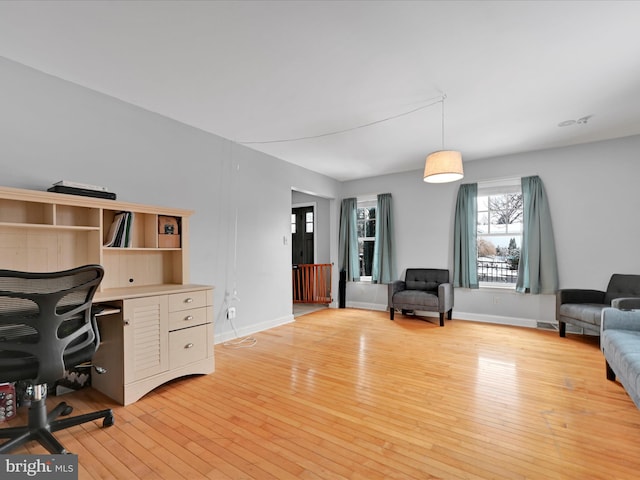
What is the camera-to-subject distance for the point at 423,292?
16.0 feet

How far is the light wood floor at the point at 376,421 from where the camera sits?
1563mm

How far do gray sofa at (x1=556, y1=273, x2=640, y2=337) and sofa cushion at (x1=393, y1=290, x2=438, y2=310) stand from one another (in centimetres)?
153

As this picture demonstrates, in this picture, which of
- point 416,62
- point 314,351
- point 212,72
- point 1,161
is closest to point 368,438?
point 314,351

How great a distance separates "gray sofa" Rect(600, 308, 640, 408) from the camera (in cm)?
182

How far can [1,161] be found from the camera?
7.16 ft

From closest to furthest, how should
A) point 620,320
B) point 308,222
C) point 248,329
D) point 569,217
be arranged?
point 620,320 < point 248,329 < point 569,217 < point 308,222

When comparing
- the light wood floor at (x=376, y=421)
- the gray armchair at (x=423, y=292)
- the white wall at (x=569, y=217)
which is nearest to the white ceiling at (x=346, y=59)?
the white wall at (x=569, y=217)

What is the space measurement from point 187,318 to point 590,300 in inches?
187

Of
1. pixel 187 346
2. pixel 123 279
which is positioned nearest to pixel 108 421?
pixel 187 346

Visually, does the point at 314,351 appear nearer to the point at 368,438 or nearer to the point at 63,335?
the point at 368,438

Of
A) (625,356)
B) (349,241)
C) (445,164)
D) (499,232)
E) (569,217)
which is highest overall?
(445,164)

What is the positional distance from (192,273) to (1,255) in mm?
1562

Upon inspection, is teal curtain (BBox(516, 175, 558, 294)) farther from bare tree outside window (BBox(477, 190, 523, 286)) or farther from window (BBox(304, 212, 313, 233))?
window (BBox(304, 212, 313, 233))

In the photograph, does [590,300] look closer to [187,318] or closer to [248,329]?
[248,329]
